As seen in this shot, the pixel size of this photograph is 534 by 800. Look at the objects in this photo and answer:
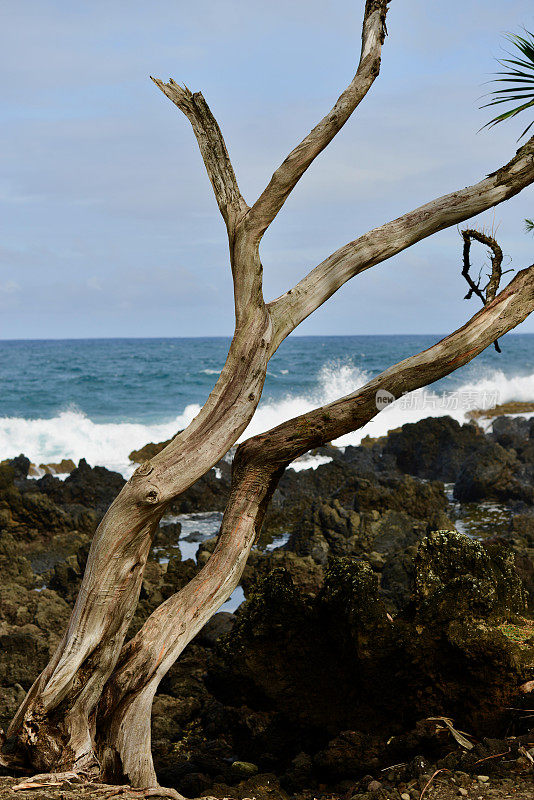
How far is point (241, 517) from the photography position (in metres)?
4.04

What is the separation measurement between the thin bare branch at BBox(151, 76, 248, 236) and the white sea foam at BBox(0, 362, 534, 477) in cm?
1359

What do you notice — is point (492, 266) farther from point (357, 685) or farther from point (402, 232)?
point (357, 685)

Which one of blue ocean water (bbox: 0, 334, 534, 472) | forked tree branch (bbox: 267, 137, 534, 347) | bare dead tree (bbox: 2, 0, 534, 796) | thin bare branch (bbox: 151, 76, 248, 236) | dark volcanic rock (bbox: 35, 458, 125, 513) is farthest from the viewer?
blue ocean water (bbox: 0, 334, 534, 472)

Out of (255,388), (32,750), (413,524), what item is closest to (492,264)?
(255,388)

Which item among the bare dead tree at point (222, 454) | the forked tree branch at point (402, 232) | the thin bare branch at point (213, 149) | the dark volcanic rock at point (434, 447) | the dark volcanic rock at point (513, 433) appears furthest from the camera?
the dark volcanic rock at point (513, 433)

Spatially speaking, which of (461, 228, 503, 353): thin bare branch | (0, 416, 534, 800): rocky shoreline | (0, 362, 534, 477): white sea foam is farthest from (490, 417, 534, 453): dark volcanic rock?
(461, 228, 503, 353): thin bare branch

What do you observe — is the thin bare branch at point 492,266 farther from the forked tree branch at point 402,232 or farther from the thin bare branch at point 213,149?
the thin bare branch at point 213,149

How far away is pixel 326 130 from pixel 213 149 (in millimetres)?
702

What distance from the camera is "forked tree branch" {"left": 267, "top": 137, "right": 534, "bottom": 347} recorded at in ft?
14.3

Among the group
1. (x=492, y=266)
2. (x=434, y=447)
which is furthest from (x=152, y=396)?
(x=492, y=266)

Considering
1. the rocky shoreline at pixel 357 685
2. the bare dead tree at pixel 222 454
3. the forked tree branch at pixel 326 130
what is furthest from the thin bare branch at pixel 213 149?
the rocky shoreline at pixel 357 685

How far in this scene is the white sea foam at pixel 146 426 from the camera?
22516 mm

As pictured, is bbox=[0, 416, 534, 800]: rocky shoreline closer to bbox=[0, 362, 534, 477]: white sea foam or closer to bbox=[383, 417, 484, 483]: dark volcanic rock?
bbox=[383, 417, 484, 483]: dark volcanic rock

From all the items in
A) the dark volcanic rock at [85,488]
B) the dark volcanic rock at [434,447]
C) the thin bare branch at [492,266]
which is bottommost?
the dark volcanic rock at [85,488]
